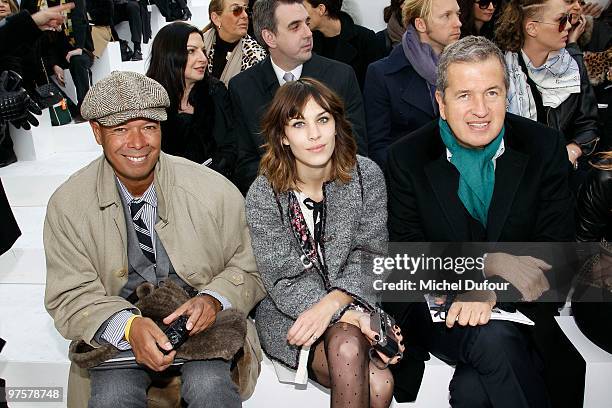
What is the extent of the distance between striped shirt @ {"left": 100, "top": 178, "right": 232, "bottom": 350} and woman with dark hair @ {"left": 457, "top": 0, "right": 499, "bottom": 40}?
2.38 meters

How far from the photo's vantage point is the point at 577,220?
2445mm

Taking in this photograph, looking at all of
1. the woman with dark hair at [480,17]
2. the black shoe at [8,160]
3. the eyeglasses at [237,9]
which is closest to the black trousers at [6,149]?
the black shoe at [8,160]

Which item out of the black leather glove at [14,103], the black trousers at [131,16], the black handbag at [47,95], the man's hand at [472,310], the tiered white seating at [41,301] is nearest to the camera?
the man's hand at [472,310]

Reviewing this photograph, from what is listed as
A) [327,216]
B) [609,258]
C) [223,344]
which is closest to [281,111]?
[327,216]

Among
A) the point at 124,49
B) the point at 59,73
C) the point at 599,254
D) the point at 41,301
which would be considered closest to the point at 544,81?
the point at 599,254

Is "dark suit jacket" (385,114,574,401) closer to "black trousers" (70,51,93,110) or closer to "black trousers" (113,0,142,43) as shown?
"black trousers" (70,51,93,110)

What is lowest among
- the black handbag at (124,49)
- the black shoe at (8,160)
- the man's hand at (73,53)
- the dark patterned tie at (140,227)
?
the black shoe at (8,160)

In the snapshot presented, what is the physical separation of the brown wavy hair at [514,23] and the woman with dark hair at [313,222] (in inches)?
52.7

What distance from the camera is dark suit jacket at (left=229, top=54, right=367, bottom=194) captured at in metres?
3.18

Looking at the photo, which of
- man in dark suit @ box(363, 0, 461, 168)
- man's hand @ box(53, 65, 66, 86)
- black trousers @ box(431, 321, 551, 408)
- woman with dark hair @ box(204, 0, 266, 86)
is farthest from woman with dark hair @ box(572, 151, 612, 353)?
man's hand @ box(53, 65, 66, 86)

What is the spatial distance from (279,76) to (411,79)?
0.69m

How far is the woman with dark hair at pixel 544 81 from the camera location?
10.6 feet

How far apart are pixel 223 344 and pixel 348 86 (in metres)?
1.61

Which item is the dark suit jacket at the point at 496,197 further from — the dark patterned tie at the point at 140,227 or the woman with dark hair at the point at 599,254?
the dark patterned tie at the point at 140,227
